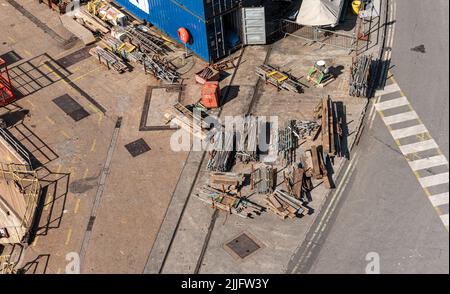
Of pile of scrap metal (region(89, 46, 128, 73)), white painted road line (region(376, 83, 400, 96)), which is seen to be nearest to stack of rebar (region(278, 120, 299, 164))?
white painted road line (region(376, 83, 400, 96))

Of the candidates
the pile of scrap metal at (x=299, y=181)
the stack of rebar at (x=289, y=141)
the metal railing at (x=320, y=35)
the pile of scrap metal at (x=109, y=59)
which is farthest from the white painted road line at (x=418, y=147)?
the pile of scrap metal at (x=109, y=59)

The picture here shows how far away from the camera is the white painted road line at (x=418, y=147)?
42844mm

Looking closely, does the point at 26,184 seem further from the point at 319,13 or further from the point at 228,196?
the point at 319,13

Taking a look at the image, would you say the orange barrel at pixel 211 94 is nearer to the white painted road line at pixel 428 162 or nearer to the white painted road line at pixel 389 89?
the white painted road line at pixel 389 89

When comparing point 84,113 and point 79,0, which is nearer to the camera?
point 84,113

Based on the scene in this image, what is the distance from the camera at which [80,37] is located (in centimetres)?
5672

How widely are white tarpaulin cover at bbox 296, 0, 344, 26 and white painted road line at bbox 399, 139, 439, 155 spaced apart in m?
13.8

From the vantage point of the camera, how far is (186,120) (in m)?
46.8

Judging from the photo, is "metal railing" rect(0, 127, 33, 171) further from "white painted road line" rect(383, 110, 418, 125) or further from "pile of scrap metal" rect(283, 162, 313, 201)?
"white painted road line" rect(383, 110, 418, 125)

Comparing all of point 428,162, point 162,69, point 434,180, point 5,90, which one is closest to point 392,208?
point 434,180

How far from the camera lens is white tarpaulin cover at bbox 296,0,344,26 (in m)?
51.8
